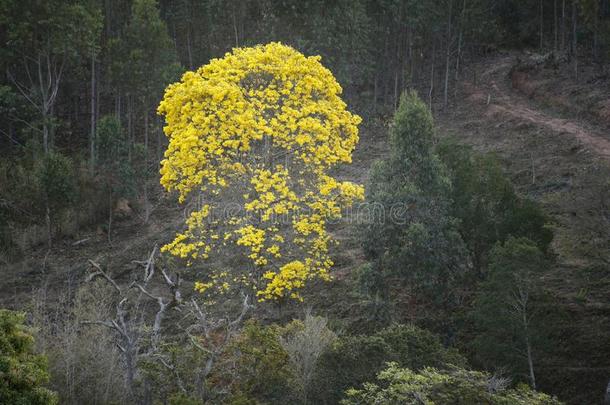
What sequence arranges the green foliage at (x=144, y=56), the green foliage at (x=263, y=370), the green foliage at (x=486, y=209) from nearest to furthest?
the green foliage at (x=263, y=370) < the green foliage at (x=486, y=209) < the green foliage at (x=144, y=56)

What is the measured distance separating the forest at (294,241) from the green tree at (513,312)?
0.05 m

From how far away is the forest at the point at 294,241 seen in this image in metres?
10.8

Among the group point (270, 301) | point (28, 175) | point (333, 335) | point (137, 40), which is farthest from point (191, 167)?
point (137, 40)

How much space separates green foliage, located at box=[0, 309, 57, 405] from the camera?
22.7 feet

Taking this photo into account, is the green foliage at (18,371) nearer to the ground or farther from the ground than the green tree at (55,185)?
farther from the ground

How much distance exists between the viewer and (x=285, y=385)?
425 inches

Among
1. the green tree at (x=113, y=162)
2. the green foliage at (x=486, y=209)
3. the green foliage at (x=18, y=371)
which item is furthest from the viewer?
the green tree at (x=113, y=162)

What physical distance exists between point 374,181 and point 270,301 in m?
4.89

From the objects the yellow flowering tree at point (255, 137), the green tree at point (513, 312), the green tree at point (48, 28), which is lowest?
the green tree at point (513, 312)

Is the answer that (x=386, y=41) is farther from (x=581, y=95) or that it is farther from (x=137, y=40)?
(x=137, y=40)

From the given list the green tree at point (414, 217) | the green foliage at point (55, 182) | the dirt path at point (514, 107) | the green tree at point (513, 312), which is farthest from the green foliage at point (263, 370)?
the dirt path at point (514, 107)

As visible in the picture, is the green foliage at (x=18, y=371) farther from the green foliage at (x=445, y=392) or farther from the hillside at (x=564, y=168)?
the hillside at (x=564, y=168)

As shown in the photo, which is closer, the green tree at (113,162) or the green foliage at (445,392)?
the green foliage at (445,392)

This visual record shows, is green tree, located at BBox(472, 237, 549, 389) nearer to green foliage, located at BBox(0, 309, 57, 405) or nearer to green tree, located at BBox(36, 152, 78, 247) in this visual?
green foliage, located at BBox(0, 309, 57, 405)
